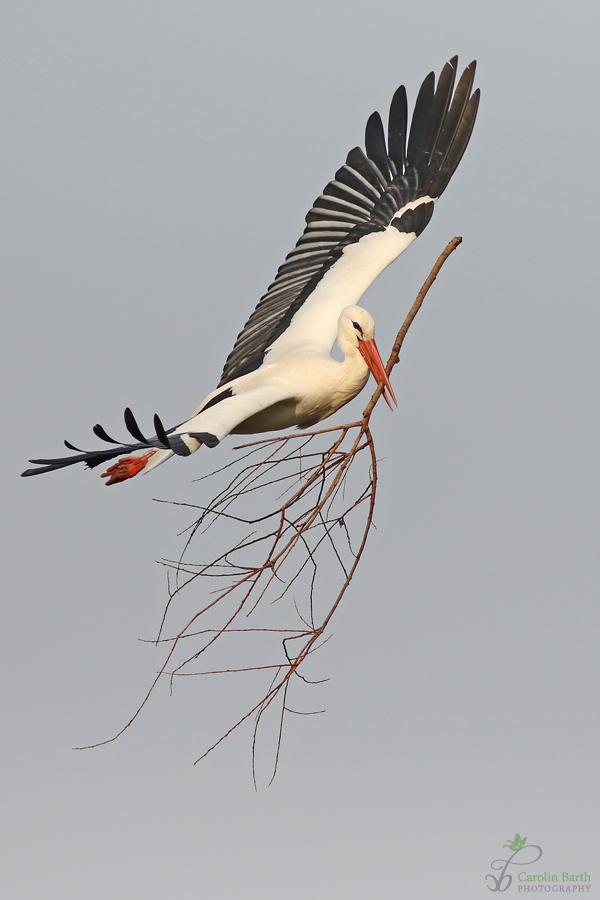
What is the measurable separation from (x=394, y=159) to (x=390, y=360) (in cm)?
312

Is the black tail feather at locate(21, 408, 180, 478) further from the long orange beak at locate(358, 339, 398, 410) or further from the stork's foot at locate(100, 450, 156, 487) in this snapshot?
the long orange beak at locate(358, 339, 398, 410)

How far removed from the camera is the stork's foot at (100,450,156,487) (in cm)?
655

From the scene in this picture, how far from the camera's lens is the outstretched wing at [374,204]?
9.16 metres

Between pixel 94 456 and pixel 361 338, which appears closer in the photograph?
pixel 94 456

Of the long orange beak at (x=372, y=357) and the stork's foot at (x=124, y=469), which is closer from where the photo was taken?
the stork's foot at (x=124, y=469)

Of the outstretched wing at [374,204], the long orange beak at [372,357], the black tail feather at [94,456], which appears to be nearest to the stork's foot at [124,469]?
the black tail feather at [94,456]

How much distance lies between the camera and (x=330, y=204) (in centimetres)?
969

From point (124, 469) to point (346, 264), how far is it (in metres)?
3.43

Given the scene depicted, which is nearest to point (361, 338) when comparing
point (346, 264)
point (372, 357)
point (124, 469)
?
point (372, 357)

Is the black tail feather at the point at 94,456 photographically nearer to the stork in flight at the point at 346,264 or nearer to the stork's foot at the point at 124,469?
the stork's foot at the point at 124,469

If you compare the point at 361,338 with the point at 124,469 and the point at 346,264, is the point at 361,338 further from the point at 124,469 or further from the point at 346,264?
the point at 124,469

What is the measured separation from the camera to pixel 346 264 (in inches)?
363

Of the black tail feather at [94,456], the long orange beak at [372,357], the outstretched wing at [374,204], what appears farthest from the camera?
the outstretched wing at [374,204]

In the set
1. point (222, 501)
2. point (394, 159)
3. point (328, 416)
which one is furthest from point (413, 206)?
point (222, 501)
